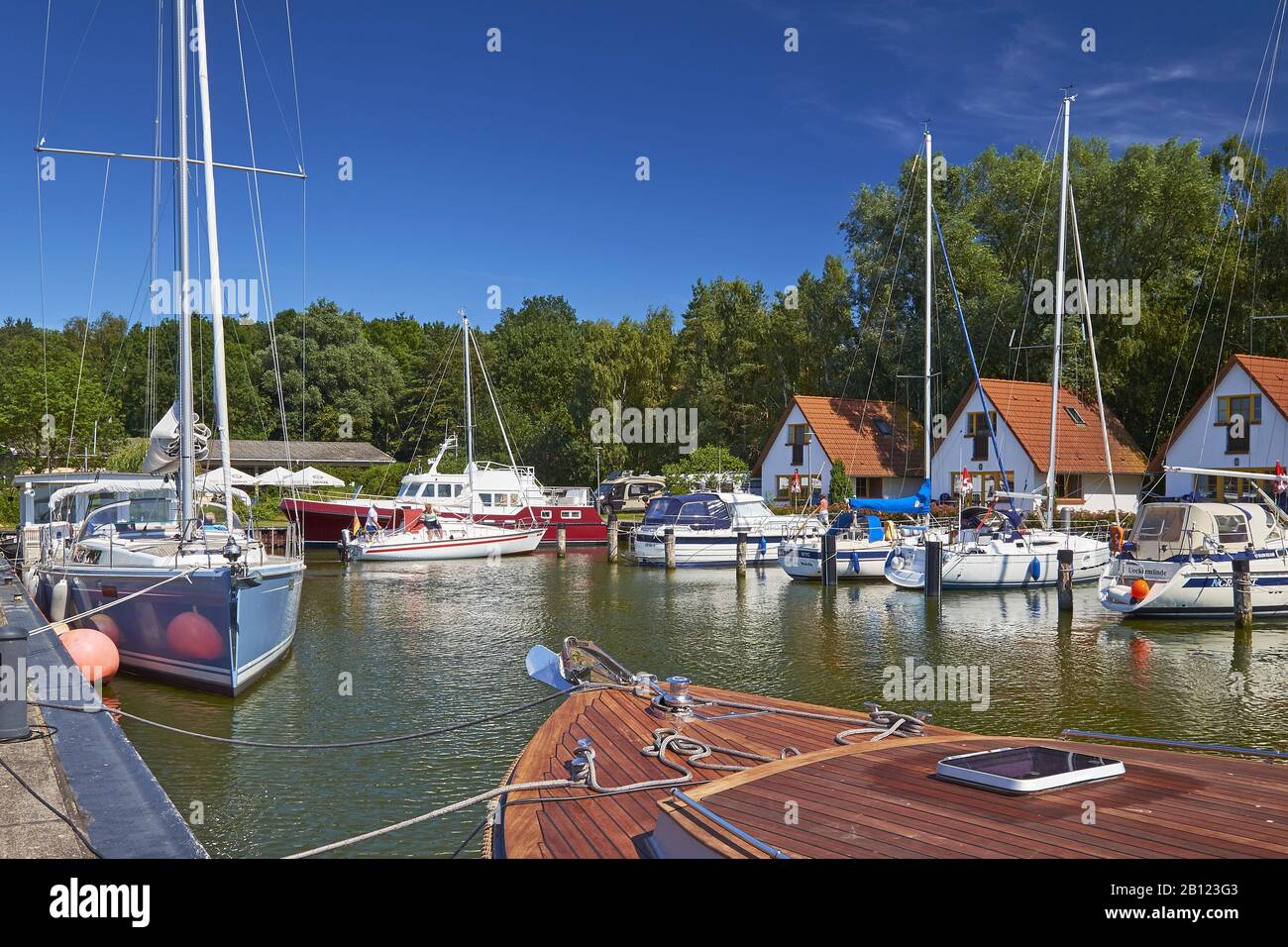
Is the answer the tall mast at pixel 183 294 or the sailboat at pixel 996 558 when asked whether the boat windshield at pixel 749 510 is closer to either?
the sailboat at pixel 996 558

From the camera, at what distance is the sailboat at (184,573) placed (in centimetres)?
1379

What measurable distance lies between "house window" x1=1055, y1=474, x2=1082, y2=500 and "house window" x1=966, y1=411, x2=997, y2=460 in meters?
3.16

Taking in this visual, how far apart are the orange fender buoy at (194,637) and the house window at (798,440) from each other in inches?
1390

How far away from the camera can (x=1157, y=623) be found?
823 inches

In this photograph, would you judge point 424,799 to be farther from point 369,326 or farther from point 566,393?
point 369,326

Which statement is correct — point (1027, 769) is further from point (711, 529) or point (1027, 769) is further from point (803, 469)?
point (803, 469)

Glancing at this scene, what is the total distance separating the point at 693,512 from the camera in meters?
34.2

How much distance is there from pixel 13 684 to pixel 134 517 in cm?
1158

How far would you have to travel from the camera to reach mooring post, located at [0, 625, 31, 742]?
7.55m

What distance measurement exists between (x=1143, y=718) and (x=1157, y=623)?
8583 millimetres

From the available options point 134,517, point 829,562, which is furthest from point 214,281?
point 829,562

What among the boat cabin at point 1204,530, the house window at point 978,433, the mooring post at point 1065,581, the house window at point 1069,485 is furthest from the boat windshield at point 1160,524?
the house window at point 978,433
